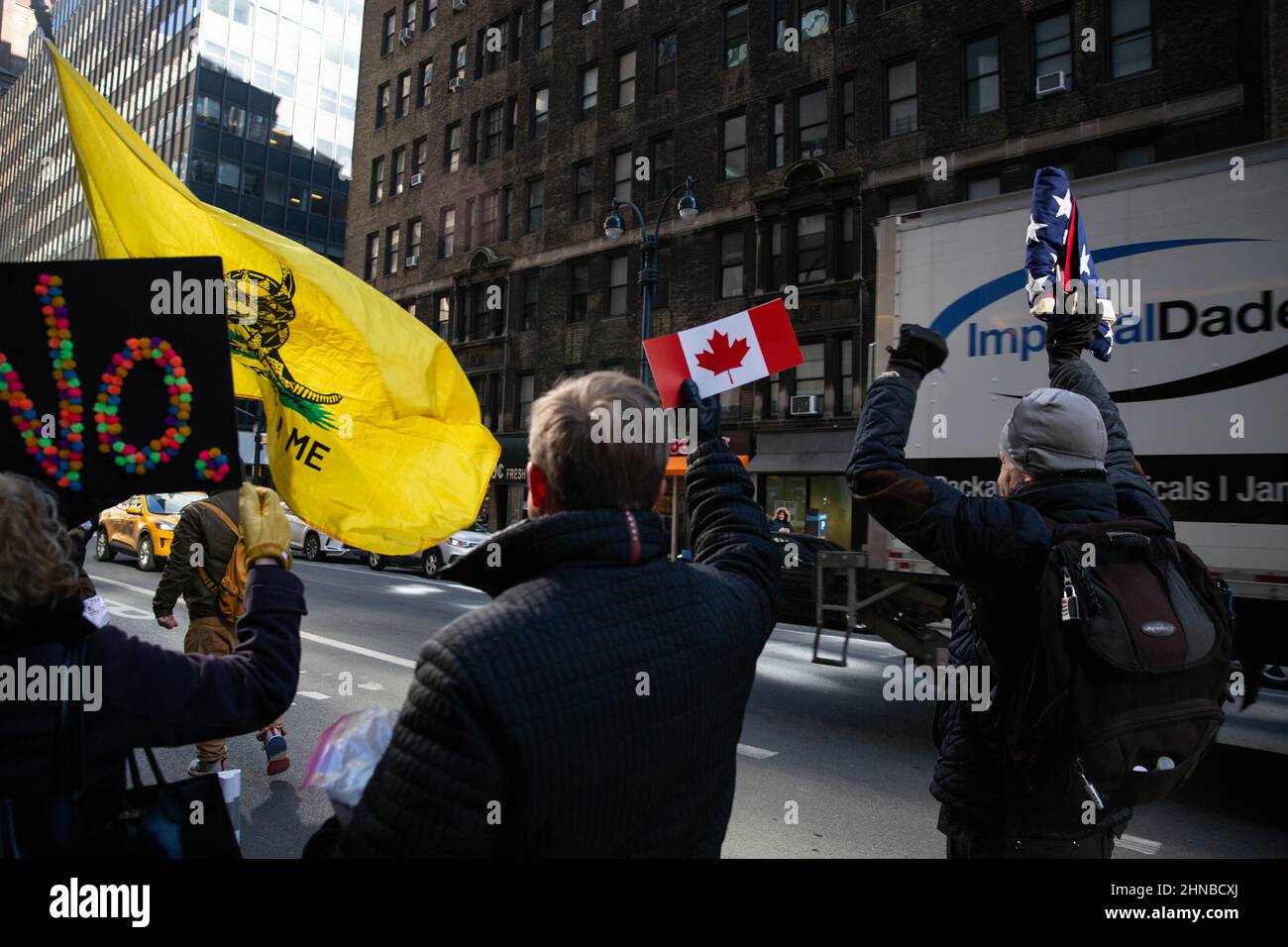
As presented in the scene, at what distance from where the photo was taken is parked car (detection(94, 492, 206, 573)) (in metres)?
17.1

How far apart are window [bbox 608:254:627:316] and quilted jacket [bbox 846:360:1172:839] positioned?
24.1 meters

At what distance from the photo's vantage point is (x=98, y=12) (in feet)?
216

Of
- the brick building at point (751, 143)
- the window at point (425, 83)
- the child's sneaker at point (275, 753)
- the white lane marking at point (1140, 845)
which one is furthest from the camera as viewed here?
the window at point (425, 83)

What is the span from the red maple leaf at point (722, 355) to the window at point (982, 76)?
19840mm

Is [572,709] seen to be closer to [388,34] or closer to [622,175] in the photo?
[622,175]

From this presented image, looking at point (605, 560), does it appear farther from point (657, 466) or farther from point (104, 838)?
point (104, 838)

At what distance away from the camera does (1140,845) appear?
182 inches

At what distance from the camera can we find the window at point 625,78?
87.0ft

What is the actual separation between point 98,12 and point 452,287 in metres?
57.8

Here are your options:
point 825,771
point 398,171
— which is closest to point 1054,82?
point 825,771

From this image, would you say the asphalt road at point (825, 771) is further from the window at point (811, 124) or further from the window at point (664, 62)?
the window at point (664, 62)

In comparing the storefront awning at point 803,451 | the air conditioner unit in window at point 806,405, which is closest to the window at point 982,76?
the air conditioner unit in window at point 806,405
